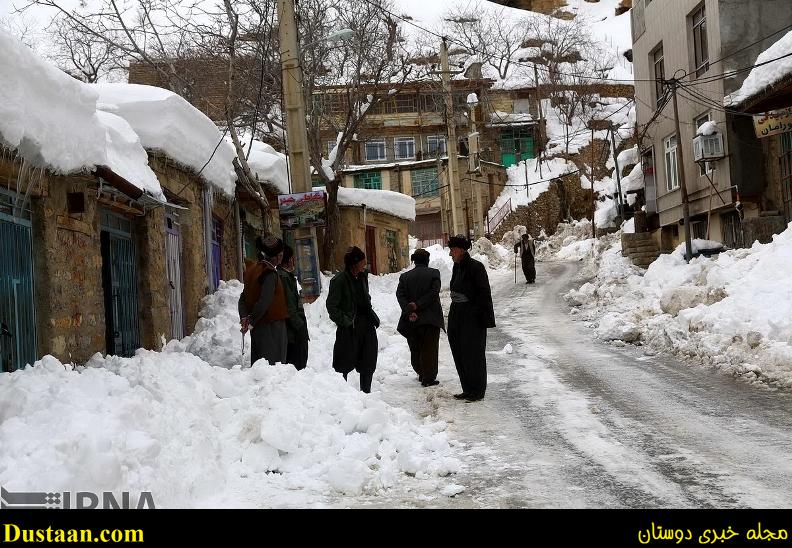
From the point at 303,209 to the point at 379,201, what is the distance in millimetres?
15475

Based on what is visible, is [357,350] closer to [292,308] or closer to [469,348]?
[292,308]

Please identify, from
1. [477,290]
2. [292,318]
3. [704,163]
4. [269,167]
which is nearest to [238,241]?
[269,167]

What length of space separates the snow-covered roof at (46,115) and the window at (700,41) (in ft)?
50.2

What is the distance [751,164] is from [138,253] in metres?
13.3

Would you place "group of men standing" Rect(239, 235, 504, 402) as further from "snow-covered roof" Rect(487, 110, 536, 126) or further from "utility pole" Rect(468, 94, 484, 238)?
"snow-covered roof" Rect(487, 110, 536, 126)

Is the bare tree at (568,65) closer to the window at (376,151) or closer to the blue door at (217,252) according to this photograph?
the window at (376,151)

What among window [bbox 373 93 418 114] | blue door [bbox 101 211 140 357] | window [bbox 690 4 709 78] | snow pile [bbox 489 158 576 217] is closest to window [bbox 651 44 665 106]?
window [bbox 690 4 709 78]

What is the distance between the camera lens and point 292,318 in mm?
8773

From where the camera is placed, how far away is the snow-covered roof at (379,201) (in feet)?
87.8

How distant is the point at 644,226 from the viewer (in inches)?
1040

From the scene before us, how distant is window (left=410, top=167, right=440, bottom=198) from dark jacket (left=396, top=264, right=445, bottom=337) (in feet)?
114
